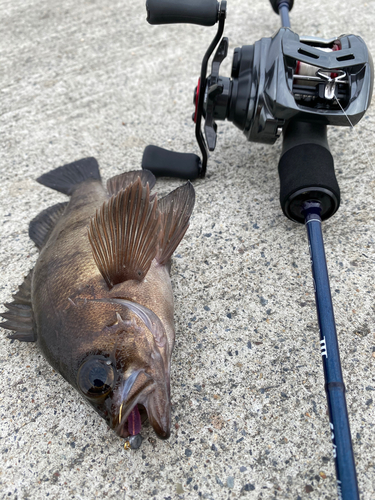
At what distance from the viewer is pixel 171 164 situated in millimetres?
2496

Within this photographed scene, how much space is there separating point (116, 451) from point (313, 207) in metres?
1.38

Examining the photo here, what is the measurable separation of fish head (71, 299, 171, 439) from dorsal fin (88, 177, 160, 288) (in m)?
0.20

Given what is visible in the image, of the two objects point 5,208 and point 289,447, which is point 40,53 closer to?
point 5,208

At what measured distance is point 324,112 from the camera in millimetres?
1804

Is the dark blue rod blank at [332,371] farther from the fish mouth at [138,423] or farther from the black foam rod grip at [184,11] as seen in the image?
the black foam rod grip at [184,11]

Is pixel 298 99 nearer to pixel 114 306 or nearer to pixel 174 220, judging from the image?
pixel 174 220

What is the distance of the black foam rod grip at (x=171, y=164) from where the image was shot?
8.19ft

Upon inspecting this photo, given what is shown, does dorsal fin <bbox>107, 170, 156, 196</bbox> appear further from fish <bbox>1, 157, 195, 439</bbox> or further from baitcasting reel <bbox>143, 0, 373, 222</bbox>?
baitcasting reel <bbox>143, 0, 373, 222</bbox>

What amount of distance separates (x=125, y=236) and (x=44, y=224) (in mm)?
830

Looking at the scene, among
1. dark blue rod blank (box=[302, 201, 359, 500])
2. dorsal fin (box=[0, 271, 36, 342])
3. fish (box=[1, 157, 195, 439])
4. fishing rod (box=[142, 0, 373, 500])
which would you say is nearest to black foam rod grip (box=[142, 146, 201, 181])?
fishing rod (box=[142, 0, 373, 500])

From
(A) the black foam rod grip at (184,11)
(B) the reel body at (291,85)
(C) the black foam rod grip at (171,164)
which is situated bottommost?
(C) the black foam rod grip at (171,164)

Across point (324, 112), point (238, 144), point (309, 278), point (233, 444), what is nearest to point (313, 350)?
point (309, 278)

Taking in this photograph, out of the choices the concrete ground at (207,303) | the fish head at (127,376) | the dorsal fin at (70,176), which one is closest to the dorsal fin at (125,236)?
the fish head at (127,376)

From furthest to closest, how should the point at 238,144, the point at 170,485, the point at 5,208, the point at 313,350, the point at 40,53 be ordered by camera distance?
the point at 40,53, the point at 238,144, the point at 5,208, the point at 313,350, the point at 170,485
